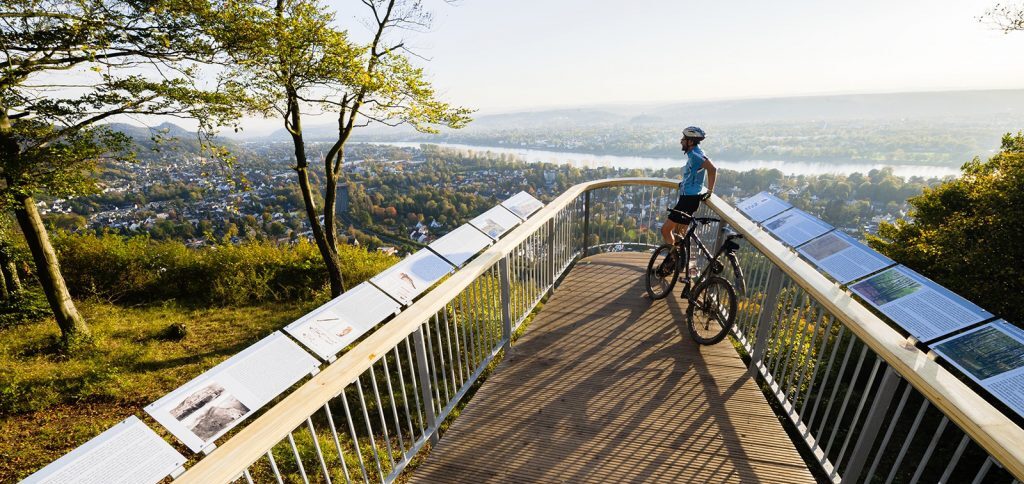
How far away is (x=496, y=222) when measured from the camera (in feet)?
12.4

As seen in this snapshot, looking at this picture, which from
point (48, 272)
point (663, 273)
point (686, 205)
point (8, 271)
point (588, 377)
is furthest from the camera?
point (8, 271)

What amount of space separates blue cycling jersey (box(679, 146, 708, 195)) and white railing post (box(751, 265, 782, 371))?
1.50 meters

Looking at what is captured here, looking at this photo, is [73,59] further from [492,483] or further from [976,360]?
[976,360]

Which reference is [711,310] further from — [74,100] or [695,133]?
[74,100]

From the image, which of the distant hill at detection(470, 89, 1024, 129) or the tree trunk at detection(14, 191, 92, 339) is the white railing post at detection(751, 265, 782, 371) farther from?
the distant hill at detection(470, 89, 1024, 129)

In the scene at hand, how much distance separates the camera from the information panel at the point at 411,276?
2.46 meters

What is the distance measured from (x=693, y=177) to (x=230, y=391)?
4218mm

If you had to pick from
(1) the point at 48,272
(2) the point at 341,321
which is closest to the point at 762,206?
(2) the point at 341,321

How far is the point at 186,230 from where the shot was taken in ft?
51.1

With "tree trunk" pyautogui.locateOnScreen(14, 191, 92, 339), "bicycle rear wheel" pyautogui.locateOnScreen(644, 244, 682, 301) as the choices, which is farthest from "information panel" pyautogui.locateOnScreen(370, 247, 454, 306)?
"tree trunk" pyautogui.locateOnScreen(14, 191, 92, 339)

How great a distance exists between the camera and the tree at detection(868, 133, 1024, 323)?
23.4ft

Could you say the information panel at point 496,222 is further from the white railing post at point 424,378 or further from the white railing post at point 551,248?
the white railing post at point 424,378

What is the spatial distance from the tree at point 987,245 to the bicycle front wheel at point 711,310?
6996mm

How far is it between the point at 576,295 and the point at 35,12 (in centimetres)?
760
